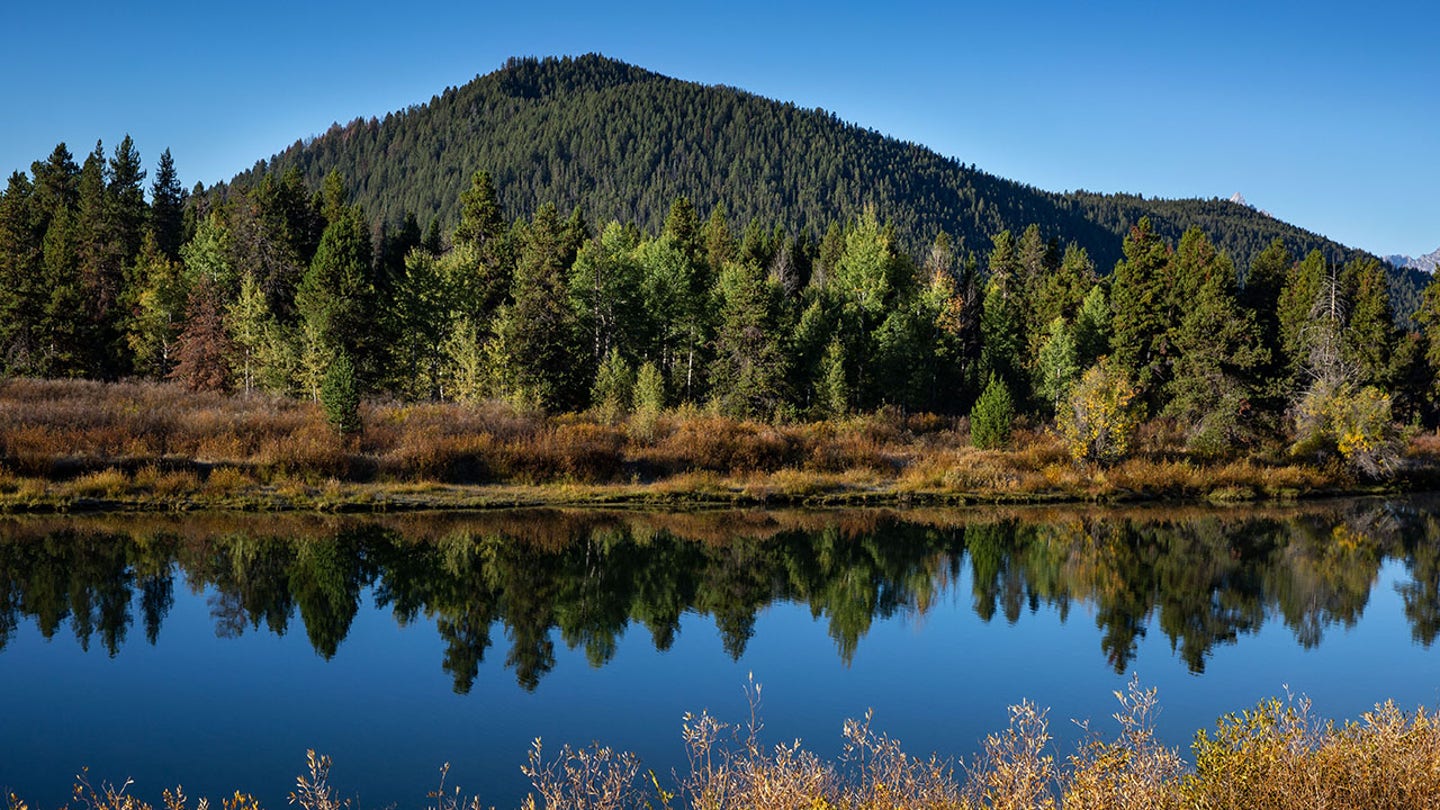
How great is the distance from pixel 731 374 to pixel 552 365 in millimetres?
Answer: 9561

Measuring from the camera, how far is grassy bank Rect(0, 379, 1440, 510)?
36.3 meters

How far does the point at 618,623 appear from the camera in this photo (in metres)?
22.5

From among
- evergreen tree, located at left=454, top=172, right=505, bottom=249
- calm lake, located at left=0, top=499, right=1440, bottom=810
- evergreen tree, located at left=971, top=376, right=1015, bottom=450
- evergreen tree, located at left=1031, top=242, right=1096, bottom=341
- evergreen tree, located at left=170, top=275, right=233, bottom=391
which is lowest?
calm lake, located at left=0, top=499, right=1440, bottom=810

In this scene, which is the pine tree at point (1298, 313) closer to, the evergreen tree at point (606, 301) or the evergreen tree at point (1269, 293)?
the evergreen tree at point (1269, 293)

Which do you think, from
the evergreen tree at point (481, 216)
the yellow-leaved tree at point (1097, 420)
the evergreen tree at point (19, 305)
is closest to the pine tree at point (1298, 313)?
the yellow-leaved tree at point (1097, 420)

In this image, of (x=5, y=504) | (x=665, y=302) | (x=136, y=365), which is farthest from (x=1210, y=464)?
(x=136, y=365)

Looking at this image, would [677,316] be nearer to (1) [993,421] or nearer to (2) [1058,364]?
(1) [993,421]

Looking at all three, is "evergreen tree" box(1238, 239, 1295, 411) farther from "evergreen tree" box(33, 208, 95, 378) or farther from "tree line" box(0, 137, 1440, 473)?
"evergreen tree" box(33, 208, 95, 378)

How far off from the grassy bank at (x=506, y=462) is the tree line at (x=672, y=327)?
260cm

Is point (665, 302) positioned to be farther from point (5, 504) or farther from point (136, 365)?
point (5, 504)

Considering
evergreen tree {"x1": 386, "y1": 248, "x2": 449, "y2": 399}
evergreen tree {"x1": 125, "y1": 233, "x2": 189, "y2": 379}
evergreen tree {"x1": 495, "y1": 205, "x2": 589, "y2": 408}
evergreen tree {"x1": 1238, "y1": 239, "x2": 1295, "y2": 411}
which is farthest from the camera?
evergreen tree {"x1": 1238, "y1": 239, "x2": 1295, "y2": 411}

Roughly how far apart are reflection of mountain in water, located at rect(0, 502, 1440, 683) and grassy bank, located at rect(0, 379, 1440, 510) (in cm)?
310

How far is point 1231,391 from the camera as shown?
54281 mm

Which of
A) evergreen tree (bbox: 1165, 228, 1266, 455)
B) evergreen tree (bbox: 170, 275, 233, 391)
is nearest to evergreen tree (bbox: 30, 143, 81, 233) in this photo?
evergreen tree (bbox: 170, 275, 233, 391)
